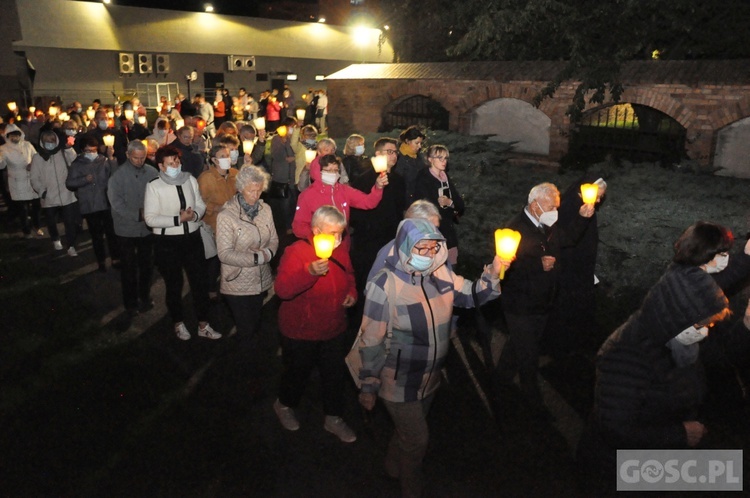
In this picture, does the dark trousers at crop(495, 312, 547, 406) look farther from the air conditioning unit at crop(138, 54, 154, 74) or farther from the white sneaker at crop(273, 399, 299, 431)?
the air conditioning unit at crop(138, 54, 154, 74)

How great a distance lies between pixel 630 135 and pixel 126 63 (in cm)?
2751

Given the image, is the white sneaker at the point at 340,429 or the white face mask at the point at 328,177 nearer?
the white sneaker at the point at 340,429

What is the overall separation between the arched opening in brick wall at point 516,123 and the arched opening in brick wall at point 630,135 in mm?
826

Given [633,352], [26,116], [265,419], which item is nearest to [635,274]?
[633,352]

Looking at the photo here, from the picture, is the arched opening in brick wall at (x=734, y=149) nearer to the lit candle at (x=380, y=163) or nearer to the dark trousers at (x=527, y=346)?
the lit candle at (x=380, y=163)

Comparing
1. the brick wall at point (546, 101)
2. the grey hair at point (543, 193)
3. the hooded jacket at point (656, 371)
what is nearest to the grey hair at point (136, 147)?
the grey hair at point (543, 193)

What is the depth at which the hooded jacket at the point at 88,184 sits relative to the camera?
8.48 metres

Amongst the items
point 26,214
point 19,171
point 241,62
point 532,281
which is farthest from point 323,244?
point 241,62

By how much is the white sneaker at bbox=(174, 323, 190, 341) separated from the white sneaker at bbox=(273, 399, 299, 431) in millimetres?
2097

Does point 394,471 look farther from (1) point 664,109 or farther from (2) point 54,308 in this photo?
(1) point 664,109

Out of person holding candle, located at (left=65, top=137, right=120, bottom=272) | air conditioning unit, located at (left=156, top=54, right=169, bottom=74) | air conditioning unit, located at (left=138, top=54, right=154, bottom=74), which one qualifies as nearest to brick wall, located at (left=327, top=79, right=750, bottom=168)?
person holding candle, located at (left=65, top=137, right=120, bottom=272)

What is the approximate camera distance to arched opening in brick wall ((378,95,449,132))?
14883 millimetres

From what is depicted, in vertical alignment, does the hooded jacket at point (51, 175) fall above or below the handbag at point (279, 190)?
above
